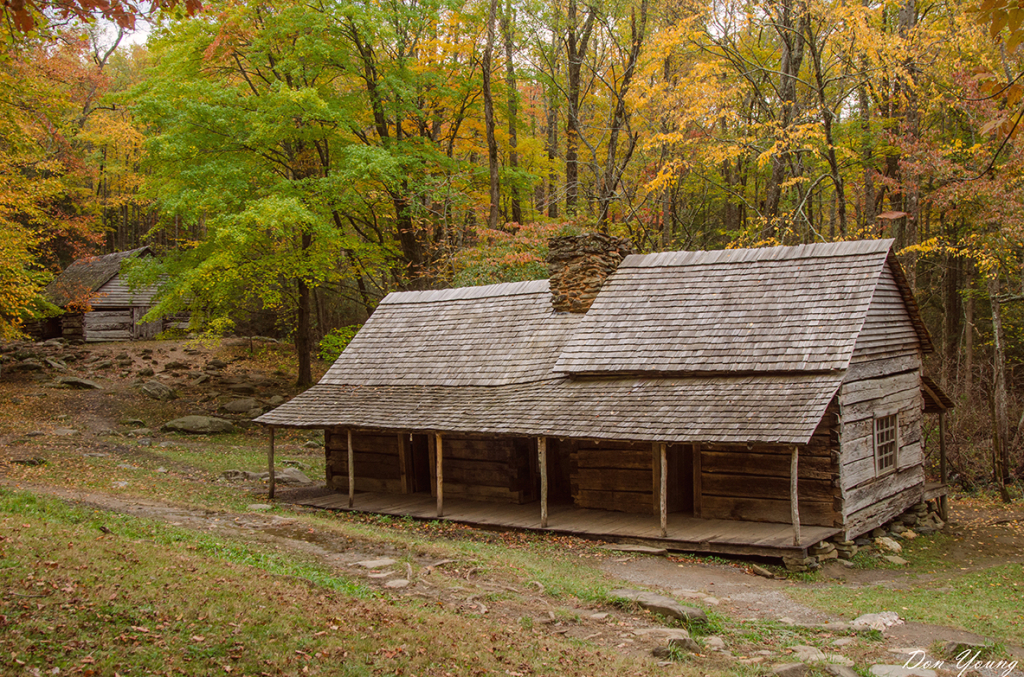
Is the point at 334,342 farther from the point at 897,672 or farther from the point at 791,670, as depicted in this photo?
the point at 897,672

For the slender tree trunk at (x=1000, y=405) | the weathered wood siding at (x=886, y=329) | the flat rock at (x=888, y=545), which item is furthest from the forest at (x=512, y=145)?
the flat rock at (x=888, y=545)

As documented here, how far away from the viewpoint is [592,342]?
16656mm

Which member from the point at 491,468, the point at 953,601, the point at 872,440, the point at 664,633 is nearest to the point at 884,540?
the point at 872,440

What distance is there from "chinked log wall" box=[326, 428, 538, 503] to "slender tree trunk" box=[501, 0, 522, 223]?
12.5 metres

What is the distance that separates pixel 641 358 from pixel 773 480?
3451mm

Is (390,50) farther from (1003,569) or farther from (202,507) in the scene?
(1003,569)

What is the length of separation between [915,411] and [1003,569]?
15.4ft

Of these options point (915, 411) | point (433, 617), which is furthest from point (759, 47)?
point (433, 617)

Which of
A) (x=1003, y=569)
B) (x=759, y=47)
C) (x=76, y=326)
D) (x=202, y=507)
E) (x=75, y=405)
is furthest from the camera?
(x=76, y=326)

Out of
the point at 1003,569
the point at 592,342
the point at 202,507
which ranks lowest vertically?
the point at 1003,569

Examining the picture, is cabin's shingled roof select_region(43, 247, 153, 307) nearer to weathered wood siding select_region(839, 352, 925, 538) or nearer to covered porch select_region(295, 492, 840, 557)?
covered porch select_region(295, 492, 840, 557)

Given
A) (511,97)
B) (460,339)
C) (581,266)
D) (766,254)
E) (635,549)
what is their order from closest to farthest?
(635,549), (766,254), (581,266), (460,339), (511,97)

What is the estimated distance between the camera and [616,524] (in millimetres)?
14656

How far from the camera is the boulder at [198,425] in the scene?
24969 millimetres
